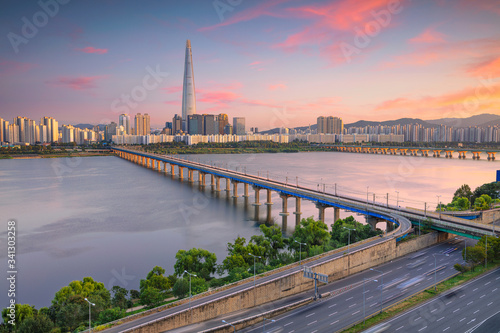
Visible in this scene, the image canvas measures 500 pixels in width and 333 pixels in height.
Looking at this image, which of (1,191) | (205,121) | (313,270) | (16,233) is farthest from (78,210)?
(205,121)

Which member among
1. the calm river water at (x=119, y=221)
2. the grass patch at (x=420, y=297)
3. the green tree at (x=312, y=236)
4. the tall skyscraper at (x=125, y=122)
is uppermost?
the tall skyscraper at (x=125, y=122)

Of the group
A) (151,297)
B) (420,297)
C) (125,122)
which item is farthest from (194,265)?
(125,122)

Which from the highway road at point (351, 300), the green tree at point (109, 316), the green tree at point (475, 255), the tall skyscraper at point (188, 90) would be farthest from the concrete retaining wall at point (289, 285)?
the tall skyscraper at point (188, 90)

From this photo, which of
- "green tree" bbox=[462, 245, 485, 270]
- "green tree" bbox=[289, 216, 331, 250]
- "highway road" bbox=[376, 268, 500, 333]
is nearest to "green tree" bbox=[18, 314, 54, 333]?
"highway road" bbox=[376, 268, 500, 333]

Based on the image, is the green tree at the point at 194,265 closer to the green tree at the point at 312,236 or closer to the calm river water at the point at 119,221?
the calm river water at the point at 119,221

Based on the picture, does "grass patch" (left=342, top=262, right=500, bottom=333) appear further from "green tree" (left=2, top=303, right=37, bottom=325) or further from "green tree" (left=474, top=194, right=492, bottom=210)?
"green tree" (left=474, top=194, right=492, bottom=210)

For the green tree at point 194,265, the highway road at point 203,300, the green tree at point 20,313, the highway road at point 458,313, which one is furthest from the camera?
the green tree at point 194,265

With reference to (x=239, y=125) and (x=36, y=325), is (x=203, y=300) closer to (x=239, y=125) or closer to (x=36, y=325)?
(x=36, y=325)
